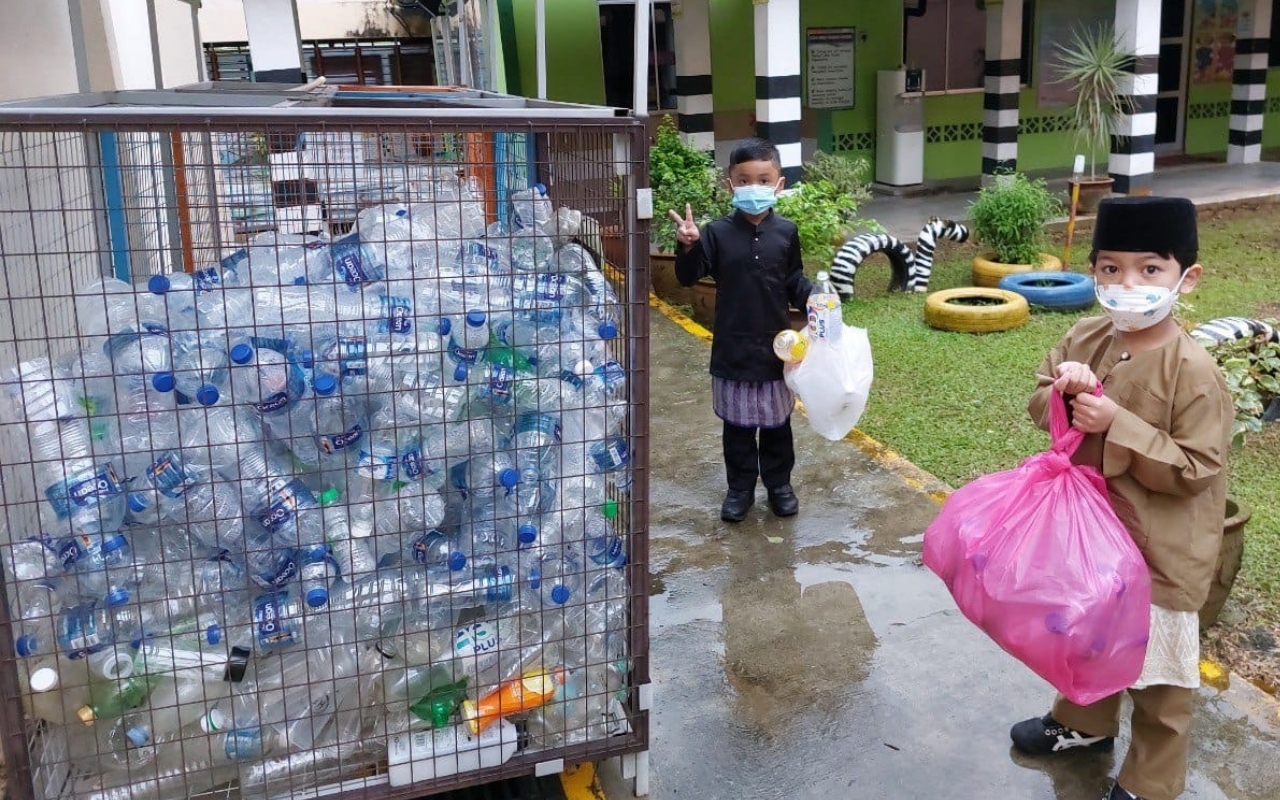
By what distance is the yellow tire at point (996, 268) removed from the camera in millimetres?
8805

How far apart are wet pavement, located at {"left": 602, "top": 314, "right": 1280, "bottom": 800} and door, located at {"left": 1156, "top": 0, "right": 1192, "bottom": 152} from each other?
14.6 meters

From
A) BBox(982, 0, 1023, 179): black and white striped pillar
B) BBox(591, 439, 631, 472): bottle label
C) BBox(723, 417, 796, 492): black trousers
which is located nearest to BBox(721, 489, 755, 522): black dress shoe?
BBox(723, 417, 796, 492): black trousers

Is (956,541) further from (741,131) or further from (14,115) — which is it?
(741,131)

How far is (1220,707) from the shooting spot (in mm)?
3227

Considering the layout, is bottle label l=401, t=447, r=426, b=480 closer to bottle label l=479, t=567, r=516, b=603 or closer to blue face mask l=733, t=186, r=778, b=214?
bottle label l=479, t=567, r=516, b=603

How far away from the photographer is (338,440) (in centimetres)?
249

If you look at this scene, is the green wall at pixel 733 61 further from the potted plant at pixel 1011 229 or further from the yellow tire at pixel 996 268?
the yellow tire at pixel 996 268

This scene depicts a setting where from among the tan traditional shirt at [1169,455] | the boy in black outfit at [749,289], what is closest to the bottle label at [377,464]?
the tan traditional shirt at [1169,455]

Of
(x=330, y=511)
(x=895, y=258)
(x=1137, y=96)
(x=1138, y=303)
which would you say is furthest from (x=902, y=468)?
(x=1137, y=96)

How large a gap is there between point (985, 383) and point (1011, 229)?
296cm

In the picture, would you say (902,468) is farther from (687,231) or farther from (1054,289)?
(1054,289)

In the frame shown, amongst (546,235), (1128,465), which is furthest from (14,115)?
(1128,465)

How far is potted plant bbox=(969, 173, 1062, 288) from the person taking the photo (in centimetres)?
885

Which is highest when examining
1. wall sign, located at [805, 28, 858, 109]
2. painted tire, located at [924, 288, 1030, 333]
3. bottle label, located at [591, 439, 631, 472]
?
wall sign, located at [805, 28, 858, 109]
